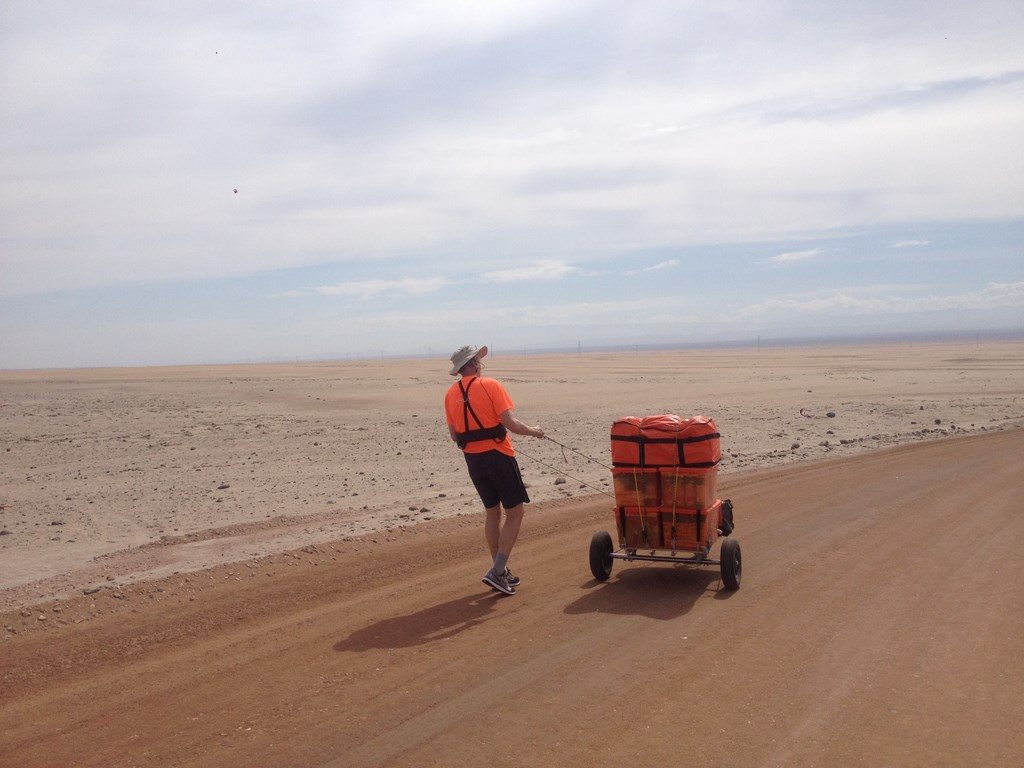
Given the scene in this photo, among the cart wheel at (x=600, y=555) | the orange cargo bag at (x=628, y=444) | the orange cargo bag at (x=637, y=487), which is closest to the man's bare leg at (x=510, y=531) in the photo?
the cart wheel at (x=600, y=555)

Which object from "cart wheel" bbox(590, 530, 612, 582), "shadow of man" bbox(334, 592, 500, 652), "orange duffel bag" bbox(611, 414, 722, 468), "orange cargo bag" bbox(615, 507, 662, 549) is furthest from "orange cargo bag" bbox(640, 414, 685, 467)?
"shadow of man" bbox(334, 592, 500, 652)

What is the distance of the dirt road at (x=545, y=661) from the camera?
4.66 metres

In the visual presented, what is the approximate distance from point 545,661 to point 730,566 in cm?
221

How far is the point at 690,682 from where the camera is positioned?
5371mm

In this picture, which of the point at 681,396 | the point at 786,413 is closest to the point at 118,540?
the point at 786,413

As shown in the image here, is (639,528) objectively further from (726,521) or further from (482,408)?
(482,408)

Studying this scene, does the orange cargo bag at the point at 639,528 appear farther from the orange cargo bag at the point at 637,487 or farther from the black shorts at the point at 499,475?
the black shorts at the point at 499,475

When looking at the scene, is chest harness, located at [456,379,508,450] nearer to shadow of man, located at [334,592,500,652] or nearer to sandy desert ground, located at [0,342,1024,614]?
shadow of man, located at [334,592,500,652]

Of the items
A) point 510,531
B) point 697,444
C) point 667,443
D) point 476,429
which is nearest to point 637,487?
point 667,443

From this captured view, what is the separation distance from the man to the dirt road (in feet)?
1.38

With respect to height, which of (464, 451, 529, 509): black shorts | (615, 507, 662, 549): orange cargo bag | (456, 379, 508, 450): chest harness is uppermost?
(456, 379, 508, 450): chest harness

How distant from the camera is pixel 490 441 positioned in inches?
294

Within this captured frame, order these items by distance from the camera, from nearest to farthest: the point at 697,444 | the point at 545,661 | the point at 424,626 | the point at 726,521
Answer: the point at 545,661, the point at 424,626, the point at 697,444, the point at 726,521

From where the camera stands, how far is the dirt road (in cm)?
466
